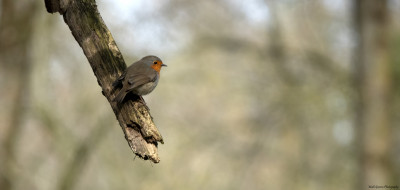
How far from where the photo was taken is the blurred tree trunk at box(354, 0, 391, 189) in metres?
9.66

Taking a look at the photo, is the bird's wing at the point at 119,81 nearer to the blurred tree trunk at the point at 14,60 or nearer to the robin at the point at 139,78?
the robin at the point at 139,78

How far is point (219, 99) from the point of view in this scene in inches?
698

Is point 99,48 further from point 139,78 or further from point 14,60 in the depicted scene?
point 14,60

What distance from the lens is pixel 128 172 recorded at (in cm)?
1184

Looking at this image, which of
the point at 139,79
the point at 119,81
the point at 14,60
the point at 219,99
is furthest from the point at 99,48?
the point at 219,99

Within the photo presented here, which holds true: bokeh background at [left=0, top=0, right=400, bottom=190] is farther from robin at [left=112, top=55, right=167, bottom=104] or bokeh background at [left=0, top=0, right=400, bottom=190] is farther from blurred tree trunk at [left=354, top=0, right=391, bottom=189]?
robin at [left=112, top=55, right=167, bottom=104]

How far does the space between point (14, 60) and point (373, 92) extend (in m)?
7.05

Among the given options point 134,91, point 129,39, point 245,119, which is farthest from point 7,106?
point 245,119

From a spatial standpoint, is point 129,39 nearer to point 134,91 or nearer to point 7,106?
point 7,106

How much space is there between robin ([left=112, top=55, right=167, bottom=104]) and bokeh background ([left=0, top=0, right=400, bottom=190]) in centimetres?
410

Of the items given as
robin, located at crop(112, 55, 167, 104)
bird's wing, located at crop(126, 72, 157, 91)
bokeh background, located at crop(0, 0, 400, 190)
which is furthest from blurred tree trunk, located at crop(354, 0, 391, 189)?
bird's wing, located at crop(126, 72, 157, 91)

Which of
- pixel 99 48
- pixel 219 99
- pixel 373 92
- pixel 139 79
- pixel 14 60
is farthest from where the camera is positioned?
pixel 219 99

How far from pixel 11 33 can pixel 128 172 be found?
4012 mm

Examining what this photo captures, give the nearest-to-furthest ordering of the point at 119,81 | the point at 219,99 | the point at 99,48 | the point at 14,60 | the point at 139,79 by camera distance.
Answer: the point at 99,48 → the point at 119,81 → the point at 139,79 → the point at 14,60 → the point at 219,99
